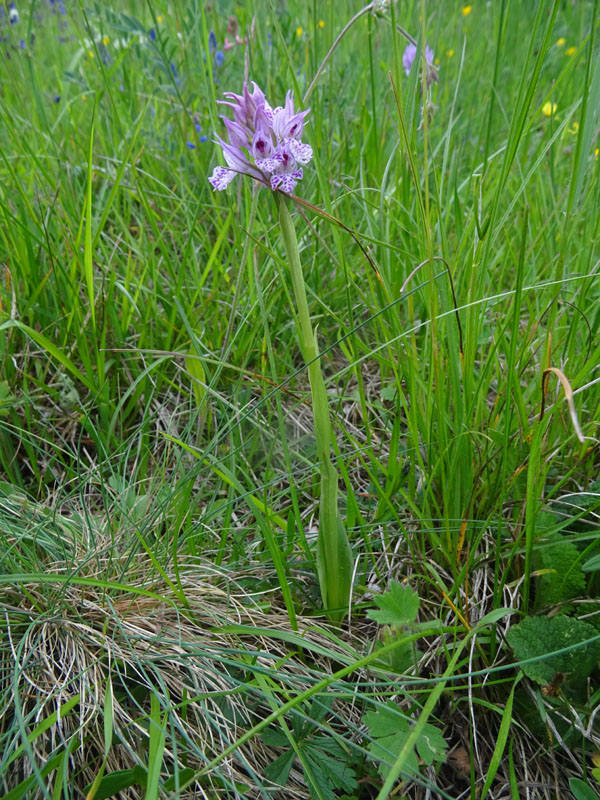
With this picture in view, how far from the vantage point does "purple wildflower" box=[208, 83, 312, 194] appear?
88 centimetres

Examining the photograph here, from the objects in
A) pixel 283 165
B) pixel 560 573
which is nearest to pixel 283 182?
pixel 283 165

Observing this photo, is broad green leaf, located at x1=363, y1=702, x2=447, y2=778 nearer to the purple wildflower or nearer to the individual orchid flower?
the purple wildflower

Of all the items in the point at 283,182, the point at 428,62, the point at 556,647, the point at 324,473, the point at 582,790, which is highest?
the point at 428,62

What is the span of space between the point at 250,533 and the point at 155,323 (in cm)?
64

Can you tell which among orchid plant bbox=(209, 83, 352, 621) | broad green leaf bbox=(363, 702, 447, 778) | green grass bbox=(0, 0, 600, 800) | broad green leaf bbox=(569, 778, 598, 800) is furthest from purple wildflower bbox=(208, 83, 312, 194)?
broad green leaf bbox=(569, 778, 598, 800)

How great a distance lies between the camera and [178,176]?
1912 millimetres

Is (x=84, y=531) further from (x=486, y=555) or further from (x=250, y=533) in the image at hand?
(x=486, y=555)

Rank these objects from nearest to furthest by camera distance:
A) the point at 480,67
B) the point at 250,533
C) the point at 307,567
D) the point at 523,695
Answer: the point at 523,695, the point at 307,567, the point at 250,533, the point at 480,67

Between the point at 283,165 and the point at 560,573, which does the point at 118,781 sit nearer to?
the point at 560,573

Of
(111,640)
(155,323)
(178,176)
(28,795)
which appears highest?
(178,176)

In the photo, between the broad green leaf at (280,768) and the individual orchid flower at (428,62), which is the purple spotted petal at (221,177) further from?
the broad green leaf at (280,768)

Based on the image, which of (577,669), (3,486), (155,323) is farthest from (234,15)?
(577,669)

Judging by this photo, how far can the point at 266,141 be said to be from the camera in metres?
0.89

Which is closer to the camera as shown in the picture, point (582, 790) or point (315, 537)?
point (582, 790)
